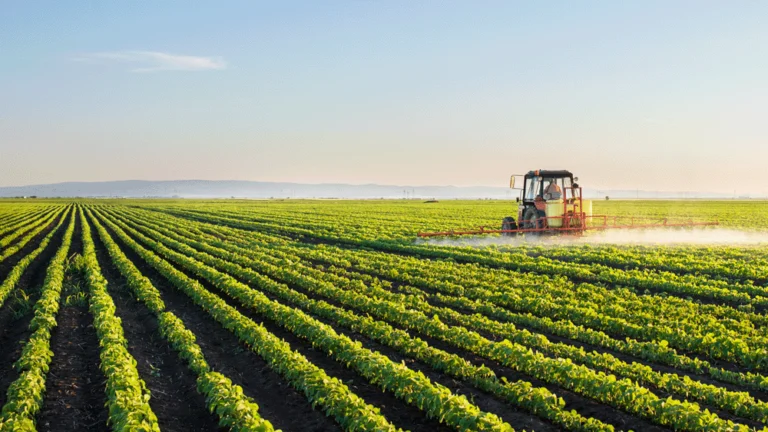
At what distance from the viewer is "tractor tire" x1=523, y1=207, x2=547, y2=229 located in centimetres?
2399

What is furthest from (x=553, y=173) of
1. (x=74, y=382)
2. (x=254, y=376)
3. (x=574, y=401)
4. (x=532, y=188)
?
(x=74, y=382)

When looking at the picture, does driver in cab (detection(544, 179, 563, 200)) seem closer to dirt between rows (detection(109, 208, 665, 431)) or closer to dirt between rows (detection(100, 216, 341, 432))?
dirt between rows (detection(100, 216, 341, 432))

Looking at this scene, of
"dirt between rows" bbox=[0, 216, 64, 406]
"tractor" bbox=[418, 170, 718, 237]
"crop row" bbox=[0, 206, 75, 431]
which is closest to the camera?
"crop row" bbox=[0, 206, 75, 431]

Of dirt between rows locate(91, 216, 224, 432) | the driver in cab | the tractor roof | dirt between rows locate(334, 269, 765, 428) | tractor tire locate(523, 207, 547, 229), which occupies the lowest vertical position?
dirt between rows locate(91, 216, 224, 432)

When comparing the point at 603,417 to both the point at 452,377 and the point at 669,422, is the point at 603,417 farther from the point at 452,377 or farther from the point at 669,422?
the point at 452,377

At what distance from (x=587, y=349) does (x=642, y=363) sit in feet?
3.02

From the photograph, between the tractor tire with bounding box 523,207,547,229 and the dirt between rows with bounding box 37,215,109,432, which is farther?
the tractor tire with bounding box 523,207,547,229

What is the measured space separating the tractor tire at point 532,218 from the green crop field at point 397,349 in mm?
5700

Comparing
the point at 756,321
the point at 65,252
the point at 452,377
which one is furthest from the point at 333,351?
the point at 65,252

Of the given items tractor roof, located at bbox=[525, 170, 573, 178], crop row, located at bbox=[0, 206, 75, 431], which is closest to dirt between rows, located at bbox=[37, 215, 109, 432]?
crop row, located at bbox=[0, 206, 75, 431]

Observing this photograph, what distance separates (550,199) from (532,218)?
113 cm

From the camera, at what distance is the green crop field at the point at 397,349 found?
6.92 metres

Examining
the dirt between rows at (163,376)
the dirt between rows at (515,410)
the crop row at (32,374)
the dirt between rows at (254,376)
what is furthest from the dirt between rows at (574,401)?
the crop row at (32,374)

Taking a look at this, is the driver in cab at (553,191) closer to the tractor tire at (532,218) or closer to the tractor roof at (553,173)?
the tractor roof at (553,173)
